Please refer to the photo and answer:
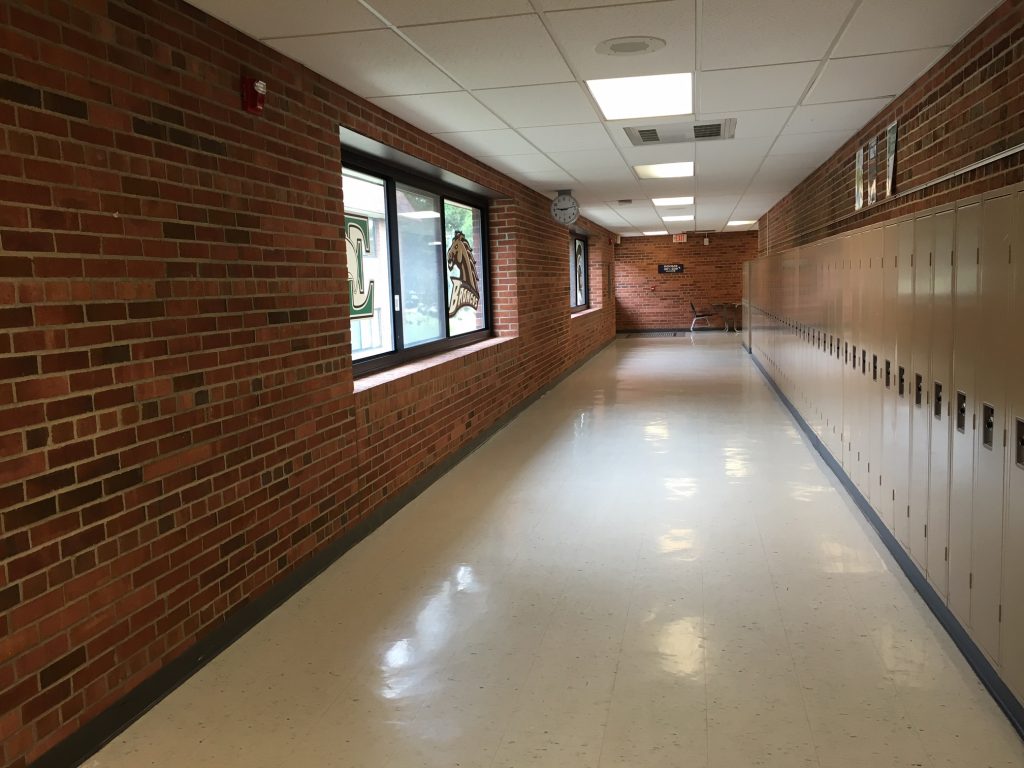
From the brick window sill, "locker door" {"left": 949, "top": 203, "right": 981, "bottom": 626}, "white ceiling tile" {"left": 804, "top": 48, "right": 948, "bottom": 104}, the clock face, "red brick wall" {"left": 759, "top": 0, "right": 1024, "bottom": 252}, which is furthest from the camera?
the clock face

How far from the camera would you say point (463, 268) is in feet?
23.5

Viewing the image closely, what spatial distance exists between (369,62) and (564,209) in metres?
4.98

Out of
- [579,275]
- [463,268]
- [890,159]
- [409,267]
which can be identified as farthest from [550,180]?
[579,275]

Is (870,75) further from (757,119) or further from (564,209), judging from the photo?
(564,209)

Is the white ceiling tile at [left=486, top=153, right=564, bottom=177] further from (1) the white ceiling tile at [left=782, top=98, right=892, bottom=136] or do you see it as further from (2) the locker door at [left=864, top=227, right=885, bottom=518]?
(2) the locker door at [left=864, top=227, right=885, bottom=518]

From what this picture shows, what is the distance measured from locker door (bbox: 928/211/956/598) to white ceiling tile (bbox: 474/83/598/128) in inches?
83.0

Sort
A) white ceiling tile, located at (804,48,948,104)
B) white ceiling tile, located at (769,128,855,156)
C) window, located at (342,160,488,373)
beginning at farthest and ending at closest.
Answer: white ceiling tile, located at (769,128,855,156)
window, located at (342,160,488,373)
white ceiling tile, located at (804,48,948,104)

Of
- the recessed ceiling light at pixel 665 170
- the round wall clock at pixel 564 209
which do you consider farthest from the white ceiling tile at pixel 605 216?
the recessed ceiling light at pixel 665 170

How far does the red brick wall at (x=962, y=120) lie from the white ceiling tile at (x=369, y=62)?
7.96ft

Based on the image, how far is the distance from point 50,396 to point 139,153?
2.93ft

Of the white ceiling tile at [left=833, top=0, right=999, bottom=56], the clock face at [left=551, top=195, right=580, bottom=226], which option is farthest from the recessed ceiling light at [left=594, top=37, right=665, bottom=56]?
the clock face at [left=551, top=195, right=580, bottom=226]

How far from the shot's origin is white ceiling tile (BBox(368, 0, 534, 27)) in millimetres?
2900

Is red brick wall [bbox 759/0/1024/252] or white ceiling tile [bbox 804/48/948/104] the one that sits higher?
white ceiling tile [bbox 804/48/948/104]

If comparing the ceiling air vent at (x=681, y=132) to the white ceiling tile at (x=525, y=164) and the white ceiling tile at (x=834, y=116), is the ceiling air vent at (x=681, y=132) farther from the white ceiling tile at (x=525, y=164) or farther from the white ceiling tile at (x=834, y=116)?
the white ceiling tile at (x=525, y=164)
